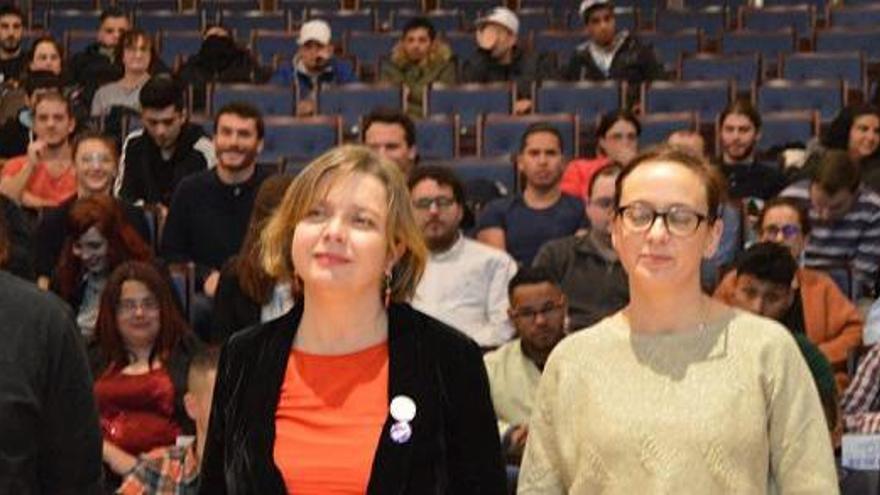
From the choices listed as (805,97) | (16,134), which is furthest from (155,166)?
(805,97)

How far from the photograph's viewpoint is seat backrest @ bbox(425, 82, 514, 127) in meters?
10.2

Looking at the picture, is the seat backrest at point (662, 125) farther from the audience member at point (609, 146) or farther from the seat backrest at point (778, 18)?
the seat backrest at point (778, 18)

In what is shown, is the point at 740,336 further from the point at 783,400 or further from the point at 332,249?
the point at 332,249

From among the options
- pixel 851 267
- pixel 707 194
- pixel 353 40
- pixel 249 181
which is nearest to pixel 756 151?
pixel 851 267

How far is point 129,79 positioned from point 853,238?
14.4ft

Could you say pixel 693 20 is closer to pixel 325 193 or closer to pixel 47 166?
pixel 47 166

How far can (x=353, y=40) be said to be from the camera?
12.1 meters

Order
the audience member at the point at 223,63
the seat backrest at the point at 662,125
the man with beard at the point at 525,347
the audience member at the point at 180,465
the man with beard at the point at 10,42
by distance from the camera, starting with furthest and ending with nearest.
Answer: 1. the man with beard at the point at 10,42
2. the audience member at the point at 223,63
3. the seat backrest at the point at 662,125
4. the man with beard at the point at 525,347
5. the audience member at the point at 180,465

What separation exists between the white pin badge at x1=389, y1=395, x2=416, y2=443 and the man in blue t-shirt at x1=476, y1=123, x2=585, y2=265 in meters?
4.63

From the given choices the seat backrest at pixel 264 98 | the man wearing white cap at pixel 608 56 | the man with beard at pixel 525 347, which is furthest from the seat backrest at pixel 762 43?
the man with beard at pixel 525 347

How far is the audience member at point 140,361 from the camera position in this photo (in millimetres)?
5531

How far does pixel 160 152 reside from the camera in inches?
323

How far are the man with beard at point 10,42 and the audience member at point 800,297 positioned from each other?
5818 millimetres

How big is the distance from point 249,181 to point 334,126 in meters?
2.34
